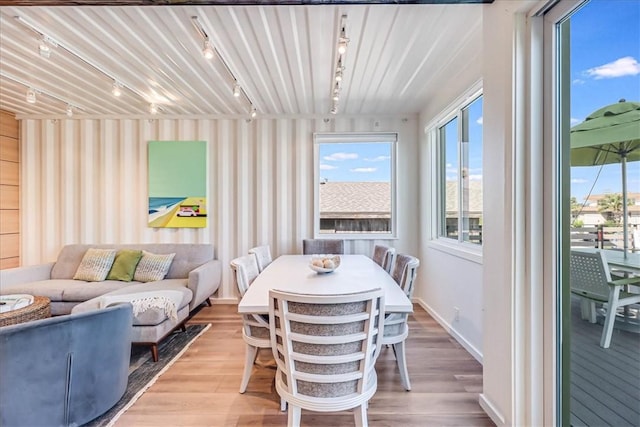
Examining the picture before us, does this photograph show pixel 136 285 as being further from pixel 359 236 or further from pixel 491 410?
pixel 491 410

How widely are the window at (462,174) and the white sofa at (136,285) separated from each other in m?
2.95

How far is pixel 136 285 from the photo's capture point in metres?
3.34

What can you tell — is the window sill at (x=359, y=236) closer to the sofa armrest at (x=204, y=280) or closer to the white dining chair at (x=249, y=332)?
the sofa armrest at (x=204, y=280)

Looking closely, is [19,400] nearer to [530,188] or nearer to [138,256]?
[138,256]

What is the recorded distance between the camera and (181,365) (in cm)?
247

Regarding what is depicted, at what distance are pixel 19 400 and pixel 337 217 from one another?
3.44 m

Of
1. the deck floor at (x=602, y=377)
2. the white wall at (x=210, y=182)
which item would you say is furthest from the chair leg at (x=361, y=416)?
the white wall at (x=210, y=182)

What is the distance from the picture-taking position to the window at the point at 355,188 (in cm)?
424

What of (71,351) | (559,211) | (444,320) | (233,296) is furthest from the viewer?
(233,296)

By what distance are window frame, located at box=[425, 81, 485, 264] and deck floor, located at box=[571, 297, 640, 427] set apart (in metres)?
1.13

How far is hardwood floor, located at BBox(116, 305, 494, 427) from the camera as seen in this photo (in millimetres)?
1823

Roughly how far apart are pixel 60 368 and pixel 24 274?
2.87 m

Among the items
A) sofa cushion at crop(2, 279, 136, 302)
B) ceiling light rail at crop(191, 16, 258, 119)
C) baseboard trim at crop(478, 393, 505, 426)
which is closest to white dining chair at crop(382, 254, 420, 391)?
baseboard trim at crop(478, 393, 505, 426)

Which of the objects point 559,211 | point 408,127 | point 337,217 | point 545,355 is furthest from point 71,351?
point 408,127
